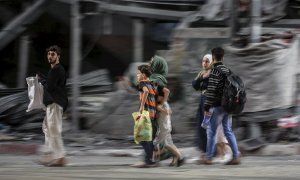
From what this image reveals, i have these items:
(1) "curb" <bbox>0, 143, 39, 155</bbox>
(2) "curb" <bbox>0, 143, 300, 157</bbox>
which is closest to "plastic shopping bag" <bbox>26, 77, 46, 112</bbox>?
(2) "curb" <bbox>0, 143, 300, 157</bbox>

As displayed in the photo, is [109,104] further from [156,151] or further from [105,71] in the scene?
[156,151]

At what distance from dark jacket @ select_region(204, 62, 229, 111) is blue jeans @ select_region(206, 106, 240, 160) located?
110 millimetres

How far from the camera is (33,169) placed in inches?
412

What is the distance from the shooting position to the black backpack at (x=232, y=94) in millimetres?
10328

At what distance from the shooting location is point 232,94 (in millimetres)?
10328

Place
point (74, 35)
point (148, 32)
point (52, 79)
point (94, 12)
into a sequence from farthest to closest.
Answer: point (148, 32) < point (94, 12) < point (74, 35) < point (52, 79)

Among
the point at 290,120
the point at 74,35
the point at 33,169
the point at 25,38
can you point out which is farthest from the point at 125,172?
the point at 25,38

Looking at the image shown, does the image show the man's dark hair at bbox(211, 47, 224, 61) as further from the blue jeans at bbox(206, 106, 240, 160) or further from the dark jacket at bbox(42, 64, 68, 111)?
the dark jacket at bbox(42, 64, 68, 111)

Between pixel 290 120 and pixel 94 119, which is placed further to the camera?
pixel 94 119

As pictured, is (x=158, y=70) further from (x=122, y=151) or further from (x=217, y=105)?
(x=122, y=151)

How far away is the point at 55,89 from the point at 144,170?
1701 millimetres

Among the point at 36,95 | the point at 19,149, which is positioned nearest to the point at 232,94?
the point at 36,95

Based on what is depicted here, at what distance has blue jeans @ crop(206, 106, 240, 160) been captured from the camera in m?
10.5

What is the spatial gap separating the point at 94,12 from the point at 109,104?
6.79 feet
